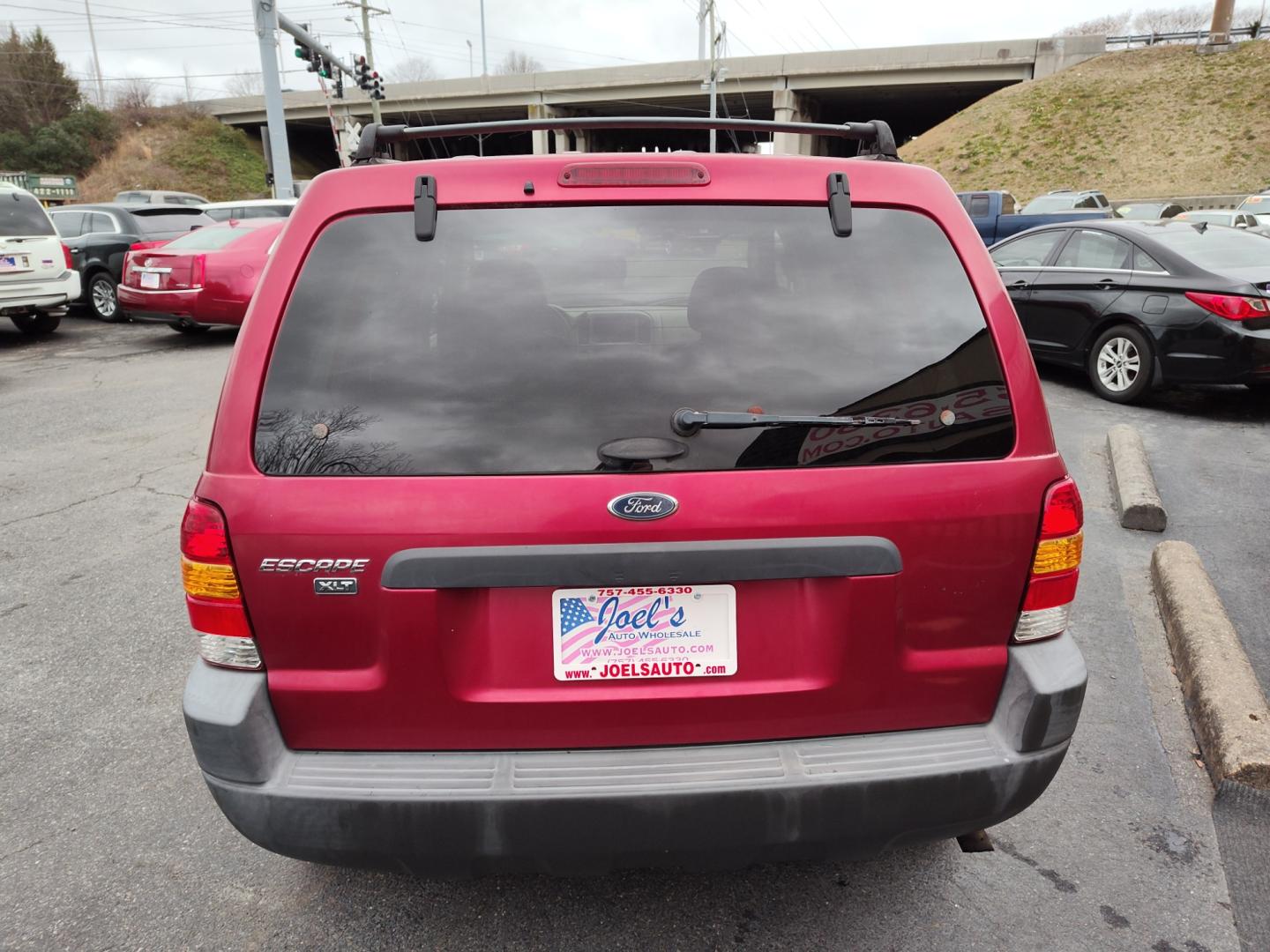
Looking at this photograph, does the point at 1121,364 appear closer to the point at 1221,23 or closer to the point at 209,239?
the point at 209,239

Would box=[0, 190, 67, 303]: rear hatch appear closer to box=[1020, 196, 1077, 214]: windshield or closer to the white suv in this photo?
the white suv

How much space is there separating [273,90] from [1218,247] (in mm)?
21475

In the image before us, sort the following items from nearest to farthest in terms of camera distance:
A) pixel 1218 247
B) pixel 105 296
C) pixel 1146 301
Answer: pixel 1146 301 < pixel 1218 247 < pixel 105 296

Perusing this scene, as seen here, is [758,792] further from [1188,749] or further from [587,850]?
[1188,749]

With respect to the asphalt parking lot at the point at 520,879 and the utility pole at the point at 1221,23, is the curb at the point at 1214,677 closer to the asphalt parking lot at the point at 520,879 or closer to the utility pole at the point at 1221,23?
the asphalt parking lot at the point at 520,879

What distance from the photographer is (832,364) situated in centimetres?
195

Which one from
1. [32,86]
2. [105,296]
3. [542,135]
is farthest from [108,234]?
[32,86]

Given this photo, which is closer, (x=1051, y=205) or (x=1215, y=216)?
(x=1215, y=216)

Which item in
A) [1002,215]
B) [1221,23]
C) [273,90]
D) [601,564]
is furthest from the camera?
[1221,23]

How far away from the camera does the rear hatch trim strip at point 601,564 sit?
1843 mm

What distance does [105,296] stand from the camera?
15.1 metres

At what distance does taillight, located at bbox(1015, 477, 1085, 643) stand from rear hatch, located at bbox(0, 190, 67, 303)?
13.6 metres

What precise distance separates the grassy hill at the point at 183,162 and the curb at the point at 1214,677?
214 feet

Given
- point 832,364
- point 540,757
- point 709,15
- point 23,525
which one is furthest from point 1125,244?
point 709,15
